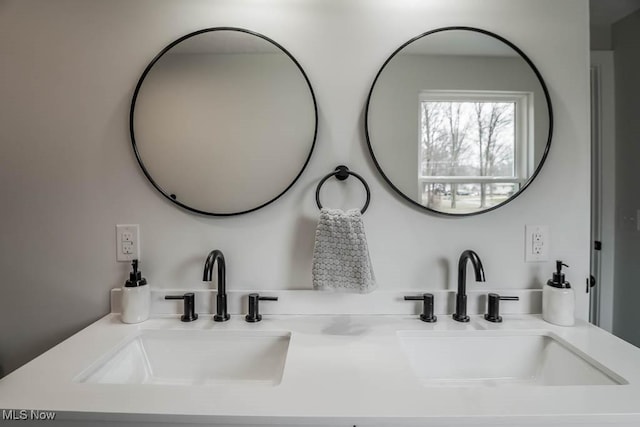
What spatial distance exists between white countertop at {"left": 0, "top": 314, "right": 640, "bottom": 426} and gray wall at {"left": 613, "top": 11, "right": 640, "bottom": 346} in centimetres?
107

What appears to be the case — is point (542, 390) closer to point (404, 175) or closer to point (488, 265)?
point (488, 265)

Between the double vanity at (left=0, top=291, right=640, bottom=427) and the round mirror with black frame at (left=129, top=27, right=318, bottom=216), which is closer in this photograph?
the double vanity at (left=0, top=291, right=640, bottom=427)

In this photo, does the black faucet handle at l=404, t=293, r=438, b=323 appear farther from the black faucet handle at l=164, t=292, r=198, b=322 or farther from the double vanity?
the black faucet handle at l=164, t=292, r=198, b=322

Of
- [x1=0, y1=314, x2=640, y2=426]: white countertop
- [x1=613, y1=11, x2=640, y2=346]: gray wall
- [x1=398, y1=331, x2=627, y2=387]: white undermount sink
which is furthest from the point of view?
[x1=613, y1=11, x2=640, y2=346]: gray wall

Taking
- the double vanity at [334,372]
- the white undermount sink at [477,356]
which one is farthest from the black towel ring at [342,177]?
the white undermount sink at [477,356]

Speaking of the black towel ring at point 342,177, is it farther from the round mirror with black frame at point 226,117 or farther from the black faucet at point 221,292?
the black faucet at point 221,292

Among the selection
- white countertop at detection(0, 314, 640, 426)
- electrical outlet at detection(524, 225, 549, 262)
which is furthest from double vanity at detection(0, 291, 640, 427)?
electrical outlet at detection(524, 225, 549, 262)

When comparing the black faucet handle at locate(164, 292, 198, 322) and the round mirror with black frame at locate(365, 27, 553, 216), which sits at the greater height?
the round mirror with black frame at locate(365, 27, 553, 216)

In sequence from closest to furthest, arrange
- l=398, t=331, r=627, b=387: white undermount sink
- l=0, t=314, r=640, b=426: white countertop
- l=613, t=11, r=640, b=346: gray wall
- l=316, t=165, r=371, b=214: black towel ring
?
l=0, t=314, r=640, b=426: white countertop < l=398, t=331, r=627, b=387: white undermount sink < l=316, t=165, r=371, b=214: black towel ring < l=613, t=11, r=640, b=346: gray wall

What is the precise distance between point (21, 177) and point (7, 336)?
0.56m

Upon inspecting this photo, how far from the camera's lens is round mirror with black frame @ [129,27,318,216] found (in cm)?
117

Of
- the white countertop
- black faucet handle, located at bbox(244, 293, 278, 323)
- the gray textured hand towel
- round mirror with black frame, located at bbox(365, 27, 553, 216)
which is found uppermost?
round mirror with black frame, located at bbox(365, 27, 553, 216)

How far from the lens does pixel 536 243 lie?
1205 mm

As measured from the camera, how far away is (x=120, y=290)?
1184mm
